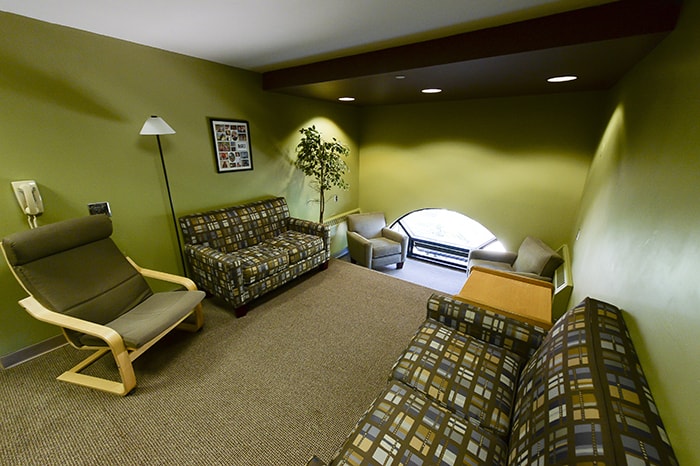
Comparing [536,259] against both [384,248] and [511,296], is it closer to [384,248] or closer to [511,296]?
[511,296]

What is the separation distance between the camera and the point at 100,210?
2.23m

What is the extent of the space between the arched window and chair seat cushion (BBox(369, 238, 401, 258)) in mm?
700

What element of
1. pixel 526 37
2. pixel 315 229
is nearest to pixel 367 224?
pixel 315 229

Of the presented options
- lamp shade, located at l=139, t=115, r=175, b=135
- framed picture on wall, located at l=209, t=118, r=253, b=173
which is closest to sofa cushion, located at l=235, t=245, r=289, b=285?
framed picture on wall, located at l=209, t=118, r=253, b=173

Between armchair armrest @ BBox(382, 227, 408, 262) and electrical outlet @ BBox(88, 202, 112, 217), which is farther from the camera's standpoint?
armchair armrest @ BBox(382, 227, 408, 262)

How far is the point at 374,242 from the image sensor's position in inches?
169

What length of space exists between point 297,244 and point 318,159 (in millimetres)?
1352

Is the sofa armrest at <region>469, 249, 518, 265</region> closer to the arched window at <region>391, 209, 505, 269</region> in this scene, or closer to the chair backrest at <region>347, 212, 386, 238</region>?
the arched window at <region>391, 209, 505, 269</region>

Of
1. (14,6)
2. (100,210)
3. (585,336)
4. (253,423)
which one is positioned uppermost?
(14,6)

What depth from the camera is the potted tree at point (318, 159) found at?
3680 mm

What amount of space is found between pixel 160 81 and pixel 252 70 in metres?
1.01

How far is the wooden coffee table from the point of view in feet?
6.08

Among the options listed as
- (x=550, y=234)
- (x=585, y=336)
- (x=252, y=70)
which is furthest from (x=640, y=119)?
(x=252, y=70)

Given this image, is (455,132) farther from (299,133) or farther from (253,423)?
(253,423)
